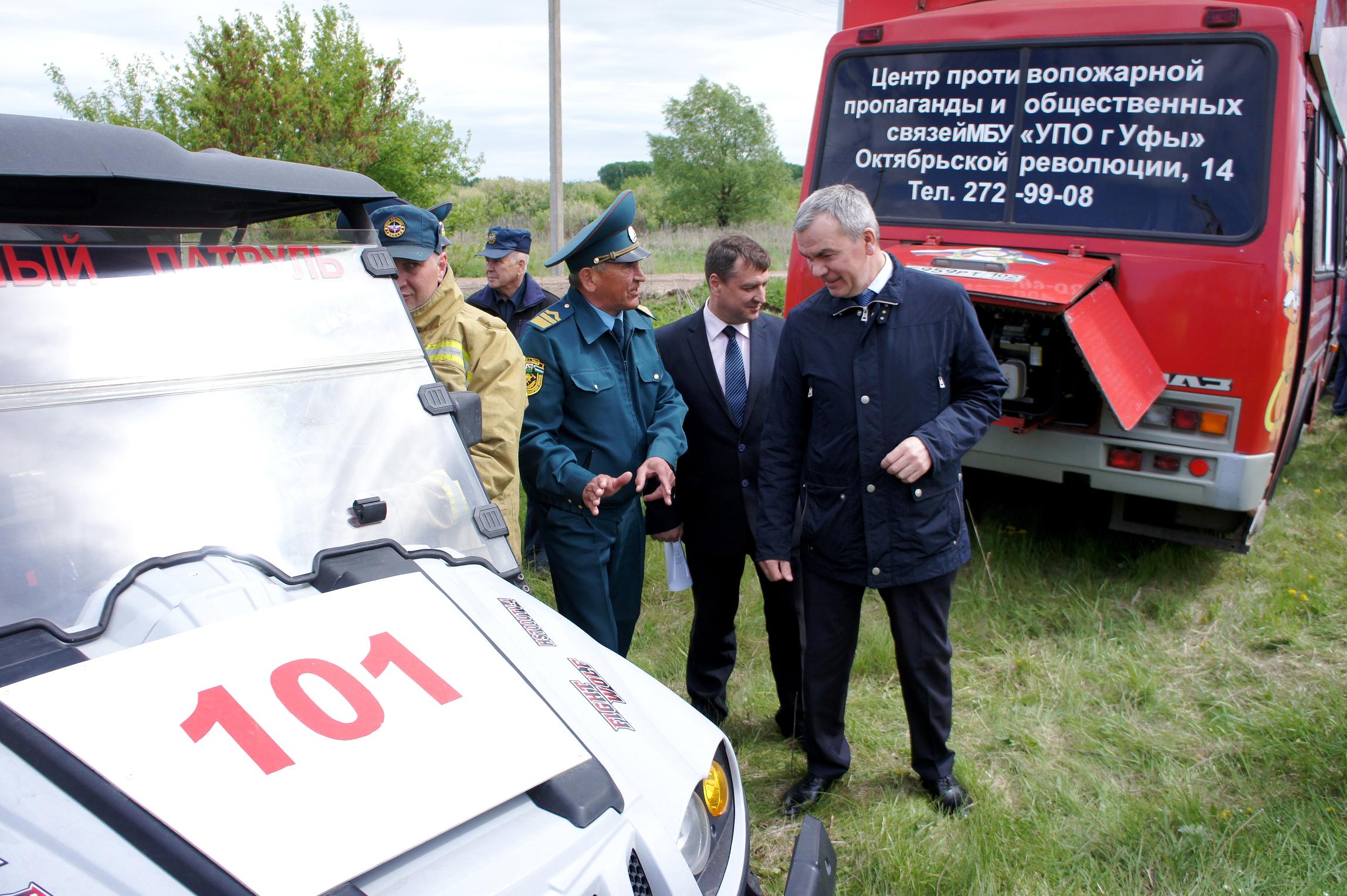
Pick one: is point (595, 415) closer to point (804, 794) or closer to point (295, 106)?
point (804, 794)

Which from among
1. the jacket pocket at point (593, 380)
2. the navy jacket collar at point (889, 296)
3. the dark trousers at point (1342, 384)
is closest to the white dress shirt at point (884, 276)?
the navy jacket collar at point (889, 296)

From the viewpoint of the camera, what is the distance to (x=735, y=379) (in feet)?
11.8

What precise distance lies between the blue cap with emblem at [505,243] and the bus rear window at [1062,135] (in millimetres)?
1988

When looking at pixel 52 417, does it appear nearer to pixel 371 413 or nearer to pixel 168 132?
pixel 371 413

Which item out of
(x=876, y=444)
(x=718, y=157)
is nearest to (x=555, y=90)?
(x=876, y=444)

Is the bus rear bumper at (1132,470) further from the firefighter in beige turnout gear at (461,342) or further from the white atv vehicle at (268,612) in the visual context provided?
the white atv vehicle at (268,612)

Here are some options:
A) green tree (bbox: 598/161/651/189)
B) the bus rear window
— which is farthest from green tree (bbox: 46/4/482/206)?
green tree (bbox: 598/161/651/189)

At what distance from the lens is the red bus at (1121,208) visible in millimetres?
4328

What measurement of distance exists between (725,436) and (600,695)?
1.81 m

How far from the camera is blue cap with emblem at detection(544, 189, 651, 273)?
3.25 metres

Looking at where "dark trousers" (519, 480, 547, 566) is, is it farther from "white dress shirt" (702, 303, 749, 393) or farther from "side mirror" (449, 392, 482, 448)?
"side mirror" (449, 392, 482, 448)

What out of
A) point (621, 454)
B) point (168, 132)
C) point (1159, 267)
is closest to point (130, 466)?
point (621, 454)

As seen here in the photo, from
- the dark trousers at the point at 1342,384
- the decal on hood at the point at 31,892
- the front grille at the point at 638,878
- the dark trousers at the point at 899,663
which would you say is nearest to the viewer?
the decal on hood at the point at 31,892

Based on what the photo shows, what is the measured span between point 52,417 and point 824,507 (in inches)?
82.3
